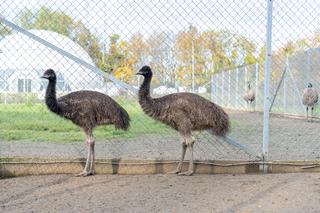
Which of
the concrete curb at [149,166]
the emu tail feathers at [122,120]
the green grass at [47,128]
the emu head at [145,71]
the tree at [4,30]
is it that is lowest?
→ the concrete curb at [149,166]

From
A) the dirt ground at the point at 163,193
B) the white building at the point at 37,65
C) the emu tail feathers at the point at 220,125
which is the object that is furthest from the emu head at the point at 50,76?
the emu tail feathers at the point at 220,125

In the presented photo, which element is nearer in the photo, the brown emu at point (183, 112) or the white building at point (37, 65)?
the brown emu at point (183, 112)

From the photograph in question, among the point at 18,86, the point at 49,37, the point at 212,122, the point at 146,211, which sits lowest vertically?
the point at 146,211

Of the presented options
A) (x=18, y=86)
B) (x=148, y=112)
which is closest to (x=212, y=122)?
(x=148, y=112)

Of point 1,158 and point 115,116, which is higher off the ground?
point 115,116

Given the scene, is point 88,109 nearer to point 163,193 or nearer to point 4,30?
point 4,30

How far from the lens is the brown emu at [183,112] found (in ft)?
19.3

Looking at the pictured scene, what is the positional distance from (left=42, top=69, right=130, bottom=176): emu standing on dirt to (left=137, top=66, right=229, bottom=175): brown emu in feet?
1.17

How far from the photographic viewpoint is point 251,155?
19.9 feet

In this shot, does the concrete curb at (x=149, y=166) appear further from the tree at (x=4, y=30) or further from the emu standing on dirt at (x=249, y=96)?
the emu standing on dirt at (x=249, y=96)

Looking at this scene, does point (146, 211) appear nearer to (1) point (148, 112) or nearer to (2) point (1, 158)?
(1) point (148, 112)

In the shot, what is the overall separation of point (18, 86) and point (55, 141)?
7.57 feet

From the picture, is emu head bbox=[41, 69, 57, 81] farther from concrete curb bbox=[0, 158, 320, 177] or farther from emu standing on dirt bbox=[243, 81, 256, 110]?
emu standing on dirt bbox=[243, 81, 256, 110]

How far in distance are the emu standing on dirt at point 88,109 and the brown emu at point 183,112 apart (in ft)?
1.17
